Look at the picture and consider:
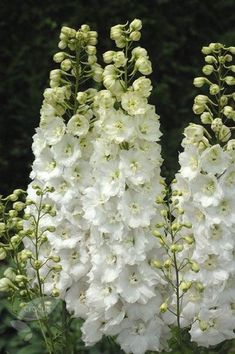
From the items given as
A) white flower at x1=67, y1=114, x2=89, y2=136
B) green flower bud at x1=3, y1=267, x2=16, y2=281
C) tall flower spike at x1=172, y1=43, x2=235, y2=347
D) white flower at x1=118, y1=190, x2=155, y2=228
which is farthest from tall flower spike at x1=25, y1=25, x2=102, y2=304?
tall flower spike at x1=172, y1=43, x2=235, y2=347

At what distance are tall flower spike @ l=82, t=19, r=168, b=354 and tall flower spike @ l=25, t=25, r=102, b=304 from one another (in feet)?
0.27

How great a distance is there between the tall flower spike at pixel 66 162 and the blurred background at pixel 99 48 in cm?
285

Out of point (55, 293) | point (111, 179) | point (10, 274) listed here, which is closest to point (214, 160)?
point (111, 179)

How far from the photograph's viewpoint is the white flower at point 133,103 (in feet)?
11.0

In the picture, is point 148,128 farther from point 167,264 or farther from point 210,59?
point 167,264

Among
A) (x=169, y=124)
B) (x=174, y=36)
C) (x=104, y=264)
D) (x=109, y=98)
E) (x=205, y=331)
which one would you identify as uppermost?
(x=174, y=36)

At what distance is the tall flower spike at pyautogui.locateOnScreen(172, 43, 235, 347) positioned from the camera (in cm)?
338

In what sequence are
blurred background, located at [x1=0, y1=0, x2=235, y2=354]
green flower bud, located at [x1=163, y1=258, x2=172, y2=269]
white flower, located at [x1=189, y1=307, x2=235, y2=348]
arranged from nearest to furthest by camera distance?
green flower bud, located at [x1=163, y1=258, x2=172, y2=269]
white flower, located at [x1=189, y1=307, x2=235, y2=348]
blurred background, located at [x1=0, y1=0, x2=235, y2=354]

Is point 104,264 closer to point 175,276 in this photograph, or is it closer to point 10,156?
point 175,276

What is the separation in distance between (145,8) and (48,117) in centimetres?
346

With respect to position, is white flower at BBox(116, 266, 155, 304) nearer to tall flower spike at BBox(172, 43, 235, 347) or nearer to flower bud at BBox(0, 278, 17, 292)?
tall flower spike at BBox(172, 43, 235, 347)

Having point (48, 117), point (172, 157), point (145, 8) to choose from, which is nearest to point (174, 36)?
point (145, 8)

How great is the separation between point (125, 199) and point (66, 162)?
296mm

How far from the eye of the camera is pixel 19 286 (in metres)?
3.49
